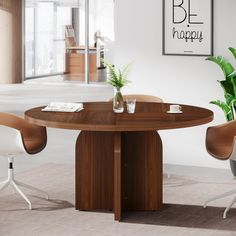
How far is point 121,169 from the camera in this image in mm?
5492

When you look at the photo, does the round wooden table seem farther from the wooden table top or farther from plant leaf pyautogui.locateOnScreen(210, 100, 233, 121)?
plant leaf pyautogui.locateOnScreen(210, 100, 233, 121)

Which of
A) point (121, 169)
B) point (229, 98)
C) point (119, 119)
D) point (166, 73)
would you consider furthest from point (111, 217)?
point (166, 73)

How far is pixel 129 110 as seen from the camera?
555 centimetres

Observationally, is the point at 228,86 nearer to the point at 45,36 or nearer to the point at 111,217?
the point at 111,217

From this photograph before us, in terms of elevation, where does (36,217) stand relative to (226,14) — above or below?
below

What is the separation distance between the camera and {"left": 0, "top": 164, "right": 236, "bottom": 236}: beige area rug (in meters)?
4.96

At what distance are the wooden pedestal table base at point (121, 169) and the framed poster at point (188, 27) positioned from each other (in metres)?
1.80

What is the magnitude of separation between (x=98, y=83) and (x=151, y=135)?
1107 centimetres

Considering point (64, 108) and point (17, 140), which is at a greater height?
point (64, 108)

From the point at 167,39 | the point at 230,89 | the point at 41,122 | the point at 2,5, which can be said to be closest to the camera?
the point at 41,122

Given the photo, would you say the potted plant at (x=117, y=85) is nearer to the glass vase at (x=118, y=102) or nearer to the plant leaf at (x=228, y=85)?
the glass vase at (x=118, y=102)

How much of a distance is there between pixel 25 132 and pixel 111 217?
1162mm

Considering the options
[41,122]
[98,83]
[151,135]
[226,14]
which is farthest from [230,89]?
[98,83]

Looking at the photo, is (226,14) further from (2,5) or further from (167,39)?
(2,5)
